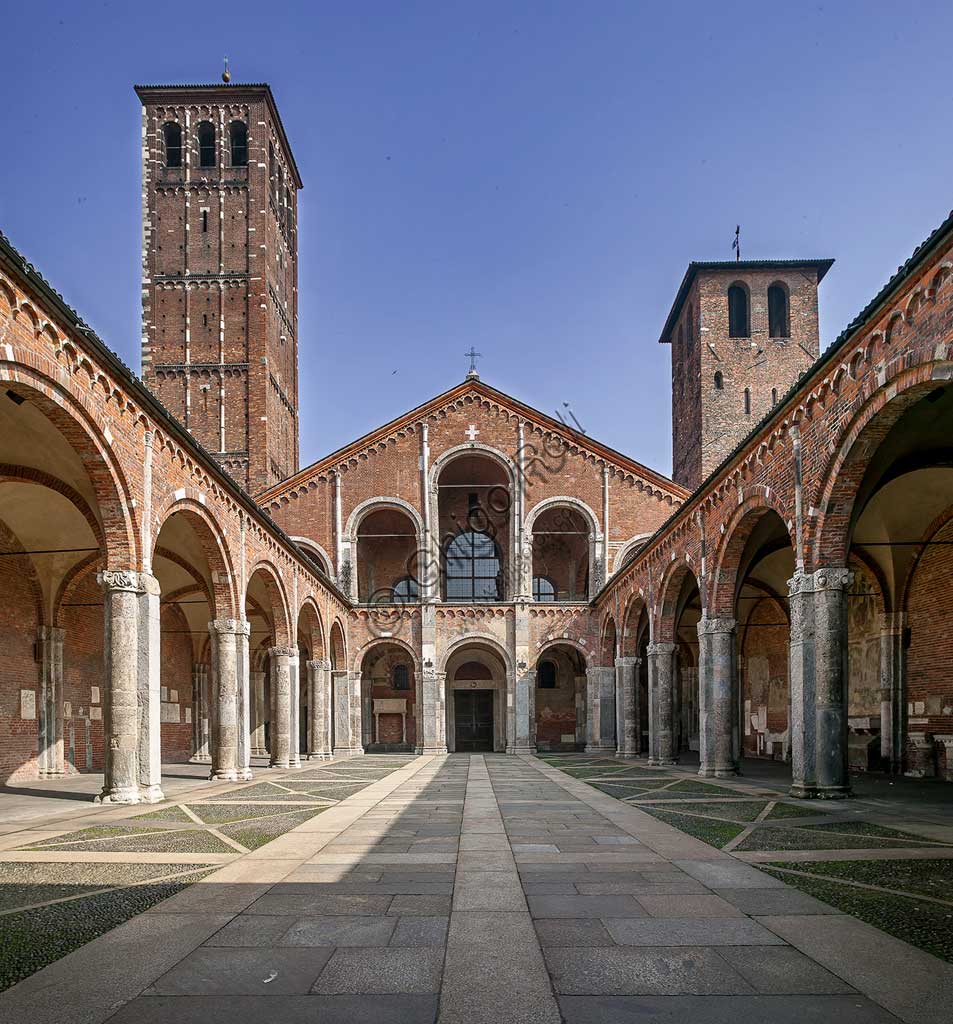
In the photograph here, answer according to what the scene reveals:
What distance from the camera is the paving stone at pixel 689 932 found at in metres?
5.39

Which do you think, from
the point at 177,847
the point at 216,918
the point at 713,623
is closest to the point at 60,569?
the point at 177,847

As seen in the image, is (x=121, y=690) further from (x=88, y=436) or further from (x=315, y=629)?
(x=315, y=629)

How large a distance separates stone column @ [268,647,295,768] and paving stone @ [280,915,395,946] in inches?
677

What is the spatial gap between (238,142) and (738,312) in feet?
79.7

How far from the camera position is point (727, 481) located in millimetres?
17172

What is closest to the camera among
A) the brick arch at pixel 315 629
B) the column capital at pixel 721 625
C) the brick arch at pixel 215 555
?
the brick arch at pixel 215 555

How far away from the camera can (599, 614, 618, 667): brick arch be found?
1238 inches

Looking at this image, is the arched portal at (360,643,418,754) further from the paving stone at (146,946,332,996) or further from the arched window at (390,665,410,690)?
the paving stone at (146,946,332,996)

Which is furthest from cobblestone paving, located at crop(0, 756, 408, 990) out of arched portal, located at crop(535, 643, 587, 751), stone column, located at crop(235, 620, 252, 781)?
arched portal, located at crop(535, 643, 587, 751)

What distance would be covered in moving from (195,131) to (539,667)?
28.2m

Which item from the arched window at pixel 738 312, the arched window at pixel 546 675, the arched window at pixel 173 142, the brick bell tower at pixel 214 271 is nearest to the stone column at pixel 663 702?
the arched window at pixel 546 675

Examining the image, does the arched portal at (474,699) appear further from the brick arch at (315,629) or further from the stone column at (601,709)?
the brick arch at (315,629)

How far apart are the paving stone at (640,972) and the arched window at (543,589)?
3270 cm

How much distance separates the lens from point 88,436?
12133 mm
